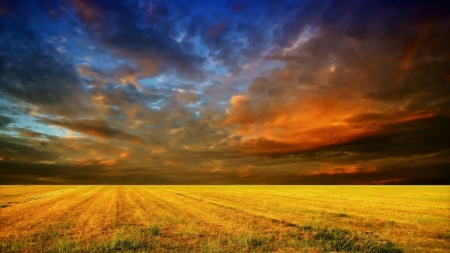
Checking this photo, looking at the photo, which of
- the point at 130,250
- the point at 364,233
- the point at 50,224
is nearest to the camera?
the point at 130,250

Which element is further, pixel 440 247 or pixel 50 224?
pixel 50 224

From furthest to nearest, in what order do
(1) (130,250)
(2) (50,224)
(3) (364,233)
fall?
(2) (50,224)
(3) (364,233)
(1) (130,250)

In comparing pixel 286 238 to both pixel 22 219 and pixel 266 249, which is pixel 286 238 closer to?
pixel 266 249

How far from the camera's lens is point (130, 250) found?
12.4 m

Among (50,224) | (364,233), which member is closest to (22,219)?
(50,224)

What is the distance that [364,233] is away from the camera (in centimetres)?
1644

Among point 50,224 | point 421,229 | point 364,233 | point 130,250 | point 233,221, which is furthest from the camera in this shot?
point 233,221

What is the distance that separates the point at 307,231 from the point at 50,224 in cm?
1614

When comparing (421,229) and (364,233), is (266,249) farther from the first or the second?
(421,229)

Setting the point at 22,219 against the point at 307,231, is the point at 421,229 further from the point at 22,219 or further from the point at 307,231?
the point at 22,219

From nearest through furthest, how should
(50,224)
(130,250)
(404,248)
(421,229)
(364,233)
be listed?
(130,250) → (404,248) → (364,233) → (421,229) → (50,224)

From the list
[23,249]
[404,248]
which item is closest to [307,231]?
[404,248]

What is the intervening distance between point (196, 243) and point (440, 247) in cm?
1115

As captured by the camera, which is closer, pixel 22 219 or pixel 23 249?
pixel 23 249
